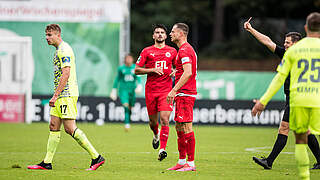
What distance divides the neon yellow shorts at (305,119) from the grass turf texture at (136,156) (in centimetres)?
178

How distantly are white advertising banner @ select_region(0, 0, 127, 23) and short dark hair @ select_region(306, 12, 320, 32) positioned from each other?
1882 cm

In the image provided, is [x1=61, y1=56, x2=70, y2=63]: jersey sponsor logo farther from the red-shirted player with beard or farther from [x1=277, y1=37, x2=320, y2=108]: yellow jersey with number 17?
[x1=277, y1=37, x2=320, y2=108]: yellow jersey with number 17

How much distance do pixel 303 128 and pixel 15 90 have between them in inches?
719

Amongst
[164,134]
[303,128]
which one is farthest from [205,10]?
[303,128]

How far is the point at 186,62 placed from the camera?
390 inches

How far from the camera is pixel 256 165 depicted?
448 inches

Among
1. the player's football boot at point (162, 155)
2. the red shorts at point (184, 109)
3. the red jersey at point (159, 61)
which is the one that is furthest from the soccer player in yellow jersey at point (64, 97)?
the red jersey at point (159, 61)

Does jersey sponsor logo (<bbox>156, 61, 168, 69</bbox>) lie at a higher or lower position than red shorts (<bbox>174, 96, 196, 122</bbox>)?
higher

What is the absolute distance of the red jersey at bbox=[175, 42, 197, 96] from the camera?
32.8 ft

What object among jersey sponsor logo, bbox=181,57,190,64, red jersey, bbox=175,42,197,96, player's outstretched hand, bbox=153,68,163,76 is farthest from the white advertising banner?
jersey sponsor logo, bbox=181,57,190,64

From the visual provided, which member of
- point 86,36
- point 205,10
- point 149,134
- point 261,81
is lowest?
point 149,134

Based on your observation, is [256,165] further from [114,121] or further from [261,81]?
[261,81]

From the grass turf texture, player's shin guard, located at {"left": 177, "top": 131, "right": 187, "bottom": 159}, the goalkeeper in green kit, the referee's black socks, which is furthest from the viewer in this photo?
the goalkeeper in green kit

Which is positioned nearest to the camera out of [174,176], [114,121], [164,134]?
[174,176]
